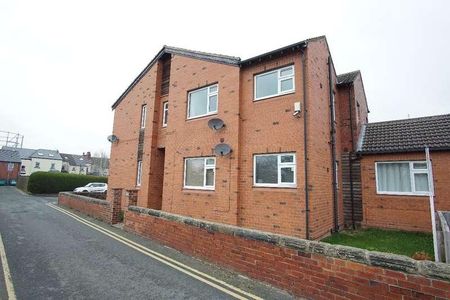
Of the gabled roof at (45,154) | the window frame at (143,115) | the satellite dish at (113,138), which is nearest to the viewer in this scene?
the window frame at (143,115)

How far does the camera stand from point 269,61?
33.7 ft

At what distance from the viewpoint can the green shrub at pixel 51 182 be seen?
28.9m

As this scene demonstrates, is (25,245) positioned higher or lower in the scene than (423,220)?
lower

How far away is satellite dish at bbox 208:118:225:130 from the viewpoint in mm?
10871

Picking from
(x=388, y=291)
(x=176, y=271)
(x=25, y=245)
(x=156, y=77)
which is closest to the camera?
(x=388, y=291)

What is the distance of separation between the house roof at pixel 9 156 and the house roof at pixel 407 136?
58334 millimetres

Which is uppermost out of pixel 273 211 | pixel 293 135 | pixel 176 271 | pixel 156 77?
pixel 156 77

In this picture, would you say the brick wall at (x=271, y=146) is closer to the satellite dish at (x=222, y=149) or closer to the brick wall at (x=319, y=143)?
the brick wall at (x=319, y=143)

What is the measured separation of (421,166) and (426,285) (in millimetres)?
9196

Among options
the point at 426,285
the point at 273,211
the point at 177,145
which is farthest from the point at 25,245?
the point at 426,285

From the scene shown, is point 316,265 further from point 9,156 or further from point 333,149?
point 9,156

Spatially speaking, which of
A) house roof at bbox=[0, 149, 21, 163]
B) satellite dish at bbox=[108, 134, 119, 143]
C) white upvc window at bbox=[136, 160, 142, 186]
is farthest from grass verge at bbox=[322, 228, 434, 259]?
house roof at bbox=[0, 149, 21, 163]

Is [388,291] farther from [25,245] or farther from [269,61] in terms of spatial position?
[25,245]

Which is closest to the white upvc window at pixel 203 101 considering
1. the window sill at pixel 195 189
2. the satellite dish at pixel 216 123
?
the satellite dish at pixel 216 123
